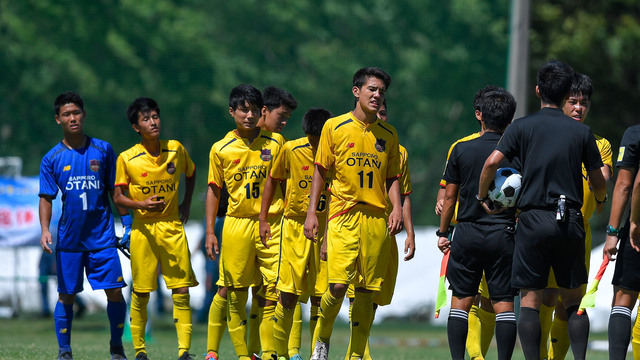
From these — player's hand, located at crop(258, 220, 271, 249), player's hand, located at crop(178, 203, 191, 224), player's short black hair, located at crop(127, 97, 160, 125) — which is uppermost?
player's short black hair, located at crop(127, 97, 160, 125)

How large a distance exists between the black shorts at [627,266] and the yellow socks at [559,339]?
1.11 metres

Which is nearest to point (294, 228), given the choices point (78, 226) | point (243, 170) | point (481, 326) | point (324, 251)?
point (324, 251)

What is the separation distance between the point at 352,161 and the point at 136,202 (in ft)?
6.90

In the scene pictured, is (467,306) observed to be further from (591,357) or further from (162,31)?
(162,31)

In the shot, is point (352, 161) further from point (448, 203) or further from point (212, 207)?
point (212, 207)

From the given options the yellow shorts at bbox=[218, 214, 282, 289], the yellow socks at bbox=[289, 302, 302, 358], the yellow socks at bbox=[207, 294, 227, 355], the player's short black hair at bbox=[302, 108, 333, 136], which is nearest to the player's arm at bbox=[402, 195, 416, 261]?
the player's short black hair at bbox=[302, 108, 333, 136]

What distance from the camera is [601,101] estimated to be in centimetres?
2419

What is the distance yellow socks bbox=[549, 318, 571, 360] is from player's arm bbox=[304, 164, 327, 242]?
7.50ft

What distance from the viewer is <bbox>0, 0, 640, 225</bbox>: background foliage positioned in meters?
19.0

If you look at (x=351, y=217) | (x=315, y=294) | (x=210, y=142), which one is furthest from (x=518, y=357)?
(x=210, y=142)

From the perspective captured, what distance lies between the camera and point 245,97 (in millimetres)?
8625

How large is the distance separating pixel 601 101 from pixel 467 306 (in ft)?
59.4

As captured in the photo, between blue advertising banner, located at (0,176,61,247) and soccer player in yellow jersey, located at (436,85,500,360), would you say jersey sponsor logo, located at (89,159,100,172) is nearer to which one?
soccer player in yellow jersey, located at (436,85,500,360)

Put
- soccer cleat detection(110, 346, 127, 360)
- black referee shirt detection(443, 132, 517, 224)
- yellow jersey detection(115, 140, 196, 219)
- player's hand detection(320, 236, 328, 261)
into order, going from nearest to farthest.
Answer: black referee shirt detection(443, 132, 517, 224) → player's hand detection(320, 236, 328, 261) → soccer cleat detection(110, 346, 127, 360) → yellow jersey detection(115, 140, 196, 219)
